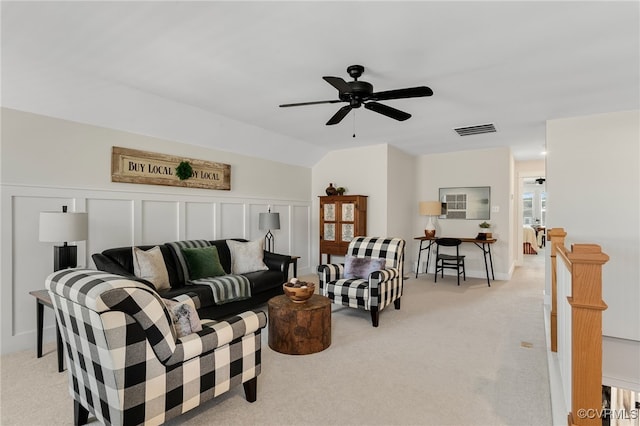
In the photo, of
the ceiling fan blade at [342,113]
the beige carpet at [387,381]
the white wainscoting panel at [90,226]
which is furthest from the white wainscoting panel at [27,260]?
the ceiling fan blade at [342,113]

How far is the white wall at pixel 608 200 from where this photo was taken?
379 cm

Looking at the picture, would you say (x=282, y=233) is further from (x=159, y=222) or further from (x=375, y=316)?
(x=375, y=316)

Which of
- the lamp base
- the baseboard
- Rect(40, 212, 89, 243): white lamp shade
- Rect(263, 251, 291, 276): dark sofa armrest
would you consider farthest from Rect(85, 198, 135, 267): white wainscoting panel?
the baseboard

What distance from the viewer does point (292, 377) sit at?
8.26 ft

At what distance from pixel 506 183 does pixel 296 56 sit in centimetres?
506

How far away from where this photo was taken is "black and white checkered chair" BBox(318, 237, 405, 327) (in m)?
3.62

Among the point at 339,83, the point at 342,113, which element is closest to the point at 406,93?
the point at 339,83

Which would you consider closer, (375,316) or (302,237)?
(375,316)

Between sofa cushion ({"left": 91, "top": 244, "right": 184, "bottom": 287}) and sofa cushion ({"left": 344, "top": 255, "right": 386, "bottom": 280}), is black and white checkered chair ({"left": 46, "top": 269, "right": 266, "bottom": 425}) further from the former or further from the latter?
sofa cushion ({"left": 344, "top": 255, "right": 386, "bottom": 280})

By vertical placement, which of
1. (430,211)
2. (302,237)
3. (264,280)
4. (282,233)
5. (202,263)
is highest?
(430,211)

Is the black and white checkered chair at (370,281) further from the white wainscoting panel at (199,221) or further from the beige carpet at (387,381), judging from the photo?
the white wainscoting panel at (199,221)

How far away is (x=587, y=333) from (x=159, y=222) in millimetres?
4187

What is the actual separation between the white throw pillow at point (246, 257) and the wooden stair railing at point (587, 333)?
3391 millimetres

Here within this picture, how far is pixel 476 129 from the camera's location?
16.0 ft
